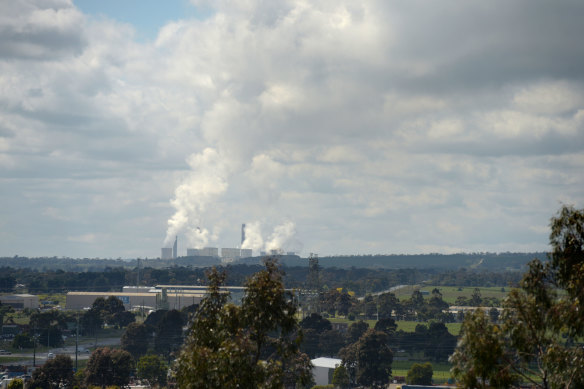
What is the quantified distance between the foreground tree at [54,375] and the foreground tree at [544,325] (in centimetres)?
6377

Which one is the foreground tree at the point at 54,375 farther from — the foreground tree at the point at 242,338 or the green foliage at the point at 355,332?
the foreground tree at the point at 242,338

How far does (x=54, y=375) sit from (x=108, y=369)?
5.77m

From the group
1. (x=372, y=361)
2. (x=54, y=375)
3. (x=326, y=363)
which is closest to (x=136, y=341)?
(x=54, y=375)

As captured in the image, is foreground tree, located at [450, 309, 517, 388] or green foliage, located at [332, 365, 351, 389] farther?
green foliage, located at [332, 365, 351, 389]

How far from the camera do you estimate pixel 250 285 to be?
21.8m

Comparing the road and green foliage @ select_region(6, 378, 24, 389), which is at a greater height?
green foliage @ select_region(6, 378, 24, 389)

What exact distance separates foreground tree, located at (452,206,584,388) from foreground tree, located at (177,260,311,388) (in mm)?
5379

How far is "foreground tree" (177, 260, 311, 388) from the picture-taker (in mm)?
20016

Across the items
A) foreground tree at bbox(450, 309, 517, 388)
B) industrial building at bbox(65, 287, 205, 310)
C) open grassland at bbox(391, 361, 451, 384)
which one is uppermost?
foreground tree at bbox(450, 309, 517, 388)

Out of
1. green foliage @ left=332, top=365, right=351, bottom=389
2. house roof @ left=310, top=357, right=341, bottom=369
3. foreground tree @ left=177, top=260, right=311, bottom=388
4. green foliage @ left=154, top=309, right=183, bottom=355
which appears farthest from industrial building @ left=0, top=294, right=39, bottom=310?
foreground tree @ left=177, top=260, right=311, bottom=388

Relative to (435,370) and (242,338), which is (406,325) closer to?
(435,370)

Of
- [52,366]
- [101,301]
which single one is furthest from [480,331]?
[101,301]

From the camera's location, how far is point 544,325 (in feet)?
70.5

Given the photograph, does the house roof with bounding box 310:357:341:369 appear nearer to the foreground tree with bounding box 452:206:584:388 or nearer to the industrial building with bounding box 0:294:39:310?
the foreground tree with bounding box 452:206:584:388
